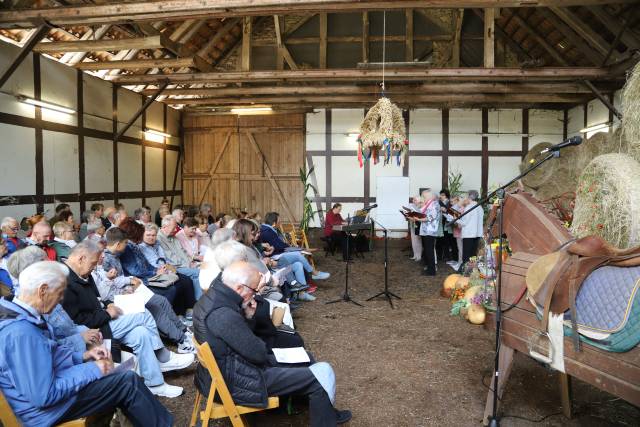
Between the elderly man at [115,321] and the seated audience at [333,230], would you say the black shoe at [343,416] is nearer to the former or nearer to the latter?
the elderly man at [115,321]

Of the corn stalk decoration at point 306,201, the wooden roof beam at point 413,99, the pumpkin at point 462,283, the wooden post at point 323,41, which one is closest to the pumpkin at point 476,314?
the pumpkin at point 462,283


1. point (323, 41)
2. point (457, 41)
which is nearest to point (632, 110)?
point (457, 41)

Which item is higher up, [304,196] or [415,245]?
[304,196]

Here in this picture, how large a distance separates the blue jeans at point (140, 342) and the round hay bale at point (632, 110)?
3832 mm

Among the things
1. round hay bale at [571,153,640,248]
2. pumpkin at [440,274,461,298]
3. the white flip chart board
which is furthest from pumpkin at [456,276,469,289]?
the white flip chart board

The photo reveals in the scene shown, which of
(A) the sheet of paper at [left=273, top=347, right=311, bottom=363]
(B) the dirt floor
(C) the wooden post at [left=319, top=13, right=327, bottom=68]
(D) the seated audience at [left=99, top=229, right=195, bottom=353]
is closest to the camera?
(A) the sheet of paper at [left=273, top=347, right=311, bottom=363]

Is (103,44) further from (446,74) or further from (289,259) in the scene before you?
(446,74)

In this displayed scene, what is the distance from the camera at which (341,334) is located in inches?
186

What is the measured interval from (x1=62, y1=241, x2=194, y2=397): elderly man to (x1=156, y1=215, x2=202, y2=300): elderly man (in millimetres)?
1478

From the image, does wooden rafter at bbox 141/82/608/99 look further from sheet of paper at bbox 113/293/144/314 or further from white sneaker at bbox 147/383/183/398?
white sneaker at bbox 147/383/183/398

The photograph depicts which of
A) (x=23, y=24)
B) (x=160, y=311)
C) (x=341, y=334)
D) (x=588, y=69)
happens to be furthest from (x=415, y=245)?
(x=23, y=24)

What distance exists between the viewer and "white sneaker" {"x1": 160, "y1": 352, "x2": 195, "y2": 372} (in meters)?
3.55

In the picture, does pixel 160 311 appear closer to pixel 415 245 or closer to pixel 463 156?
pixel 415 245

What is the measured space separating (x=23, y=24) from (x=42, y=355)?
18.1ft
